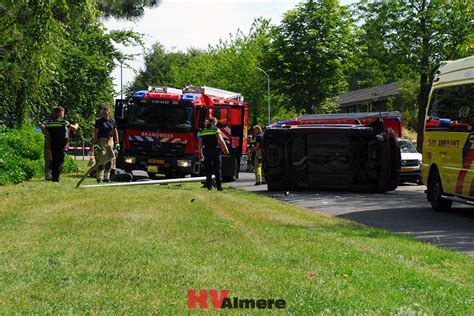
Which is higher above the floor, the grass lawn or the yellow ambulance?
the yellow ambulance

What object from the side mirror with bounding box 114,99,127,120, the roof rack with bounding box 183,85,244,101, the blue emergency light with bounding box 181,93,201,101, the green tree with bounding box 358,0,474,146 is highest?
the green tree with bounding box 358,0,474,146

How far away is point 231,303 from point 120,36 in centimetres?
3180

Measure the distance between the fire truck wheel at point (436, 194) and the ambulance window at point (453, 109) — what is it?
1031 mm

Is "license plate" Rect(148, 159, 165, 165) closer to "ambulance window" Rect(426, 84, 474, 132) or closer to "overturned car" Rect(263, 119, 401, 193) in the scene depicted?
"overturned car" Rect(263, 119, 401, 193)

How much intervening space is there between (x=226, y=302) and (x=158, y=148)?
726 inches

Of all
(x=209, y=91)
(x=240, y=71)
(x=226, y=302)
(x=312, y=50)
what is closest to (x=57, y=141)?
(x=209, y=91)

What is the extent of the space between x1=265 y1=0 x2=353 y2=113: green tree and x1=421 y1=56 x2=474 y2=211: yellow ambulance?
2954 cm

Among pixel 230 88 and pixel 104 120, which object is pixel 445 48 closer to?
pixel 104 120

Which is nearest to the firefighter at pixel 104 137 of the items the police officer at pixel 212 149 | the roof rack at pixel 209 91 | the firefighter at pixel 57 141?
the firefighter at pixel 57 141

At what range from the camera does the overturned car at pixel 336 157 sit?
62.5 ft

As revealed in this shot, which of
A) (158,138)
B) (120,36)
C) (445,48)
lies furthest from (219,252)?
(120,36)

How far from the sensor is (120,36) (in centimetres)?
3572

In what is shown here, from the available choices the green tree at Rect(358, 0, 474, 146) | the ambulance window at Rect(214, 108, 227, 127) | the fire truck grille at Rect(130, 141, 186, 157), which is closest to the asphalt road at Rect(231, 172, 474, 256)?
the fire truck grille at Rect(130, 141, 186, 157)

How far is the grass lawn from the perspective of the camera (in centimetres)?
523
